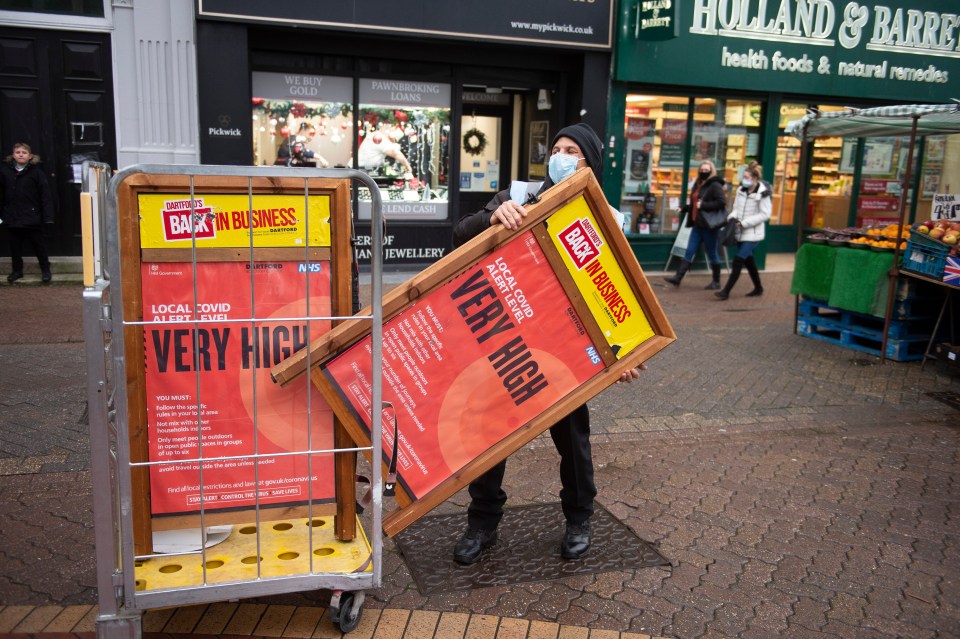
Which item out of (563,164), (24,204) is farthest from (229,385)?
(24,204)

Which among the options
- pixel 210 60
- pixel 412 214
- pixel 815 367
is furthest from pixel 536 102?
pixel 815 367

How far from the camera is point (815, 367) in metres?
7.91

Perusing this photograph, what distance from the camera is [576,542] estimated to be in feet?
12.9

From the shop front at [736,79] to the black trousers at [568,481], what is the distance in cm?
909

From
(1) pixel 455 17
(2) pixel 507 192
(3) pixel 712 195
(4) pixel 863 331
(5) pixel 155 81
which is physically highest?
(1) pixel 455 17

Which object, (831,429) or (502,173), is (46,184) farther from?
(831,429)

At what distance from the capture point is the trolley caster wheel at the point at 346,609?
10.5 ft

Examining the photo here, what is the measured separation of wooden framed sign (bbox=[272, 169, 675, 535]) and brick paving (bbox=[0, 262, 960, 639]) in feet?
2.46

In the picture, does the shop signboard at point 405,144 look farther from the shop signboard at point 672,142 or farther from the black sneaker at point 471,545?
the black sneaker at point 471,545

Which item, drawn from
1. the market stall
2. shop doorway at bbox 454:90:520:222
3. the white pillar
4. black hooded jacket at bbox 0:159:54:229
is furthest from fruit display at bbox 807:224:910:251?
black hooded jacket at bbox 0:159:54:229

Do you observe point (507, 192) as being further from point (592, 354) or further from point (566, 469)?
point (566, 469)

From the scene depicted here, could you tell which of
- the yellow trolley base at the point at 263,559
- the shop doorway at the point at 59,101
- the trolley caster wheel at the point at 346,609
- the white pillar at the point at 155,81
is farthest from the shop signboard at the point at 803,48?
the trolley caster wheel at the point at 346,609

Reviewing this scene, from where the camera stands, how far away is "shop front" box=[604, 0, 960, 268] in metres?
12.5

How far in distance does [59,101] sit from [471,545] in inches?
360
